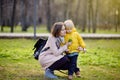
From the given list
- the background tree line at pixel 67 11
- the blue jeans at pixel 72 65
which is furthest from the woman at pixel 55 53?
the background tree line at pixel 67 11

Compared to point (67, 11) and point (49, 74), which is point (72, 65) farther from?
point (67, 11)

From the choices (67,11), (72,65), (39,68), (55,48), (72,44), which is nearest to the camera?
(55,48)

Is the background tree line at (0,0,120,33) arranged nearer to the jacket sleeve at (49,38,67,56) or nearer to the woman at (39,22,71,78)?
the woman at (39,22,71,78)

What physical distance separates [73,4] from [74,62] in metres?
42.1

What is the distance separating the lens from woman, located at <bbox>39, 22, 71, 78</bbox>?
8781mm

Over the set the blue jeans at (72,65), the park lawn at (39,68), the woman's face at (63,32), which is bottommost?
the park lawn at (39,68)

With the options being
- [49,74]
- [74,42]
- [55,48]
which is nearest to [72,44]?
[74,42]

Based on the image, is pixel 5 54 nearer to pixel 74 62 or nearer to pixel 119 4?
pixel 74 62

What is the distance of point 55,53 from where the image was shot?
28.8ft

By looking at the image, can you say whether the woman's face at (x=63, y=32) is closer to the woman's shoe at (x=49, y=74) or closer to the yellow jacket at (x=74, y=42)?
the yellow jacket at (x=74, y=42)

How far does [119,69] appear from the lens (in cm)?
1116

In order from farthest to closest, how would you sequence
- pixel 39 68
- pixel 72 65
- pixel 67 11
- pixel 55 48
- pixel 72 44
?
pixel 67 11 < pixel 39 68 < pixel 72 44 < pixel 72 65 < pixel 55 48

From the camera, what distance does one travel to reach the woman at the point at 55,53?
8.78 meters

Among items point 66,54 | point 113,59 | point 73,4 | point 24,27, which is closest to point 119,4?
point 73,4
